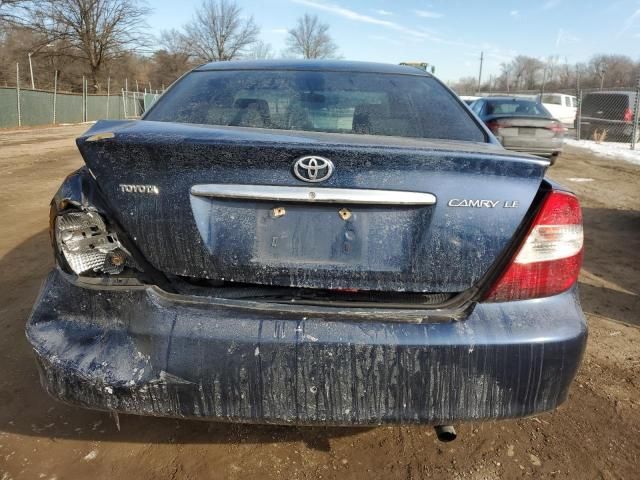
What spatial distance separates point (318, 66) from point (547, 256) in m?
1.70

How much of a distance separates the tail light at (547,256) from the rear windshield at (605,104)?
62.9 ft

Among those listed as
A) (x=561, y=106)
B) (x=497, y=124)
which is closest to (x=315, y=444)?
(x=497, y=124)

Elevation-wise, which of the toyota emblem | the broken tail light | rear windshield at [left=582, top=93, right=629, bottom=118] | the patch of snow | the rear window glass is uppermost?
the rear window glass

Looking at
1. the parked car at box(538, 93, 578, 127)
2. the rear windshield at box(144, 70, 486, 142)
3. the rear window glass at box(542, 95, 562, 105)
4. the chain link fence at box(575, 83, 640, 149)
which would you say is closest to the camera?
the rear windshield at box(144, 70, 486, 142)

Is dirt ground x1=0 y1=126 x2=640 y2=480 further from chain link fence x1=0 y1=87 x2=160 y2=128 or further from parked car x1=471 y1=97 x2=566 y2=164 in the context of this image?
chain link fence x1=0 y1=87 x2=160 y2=128

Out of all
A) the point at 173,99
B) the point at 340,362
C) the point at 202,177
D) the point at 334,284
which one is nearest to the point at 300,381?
the point at 340,362

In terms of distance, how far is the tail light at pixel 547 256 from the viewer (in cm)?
160

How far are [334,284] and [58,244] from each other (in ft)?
3.01

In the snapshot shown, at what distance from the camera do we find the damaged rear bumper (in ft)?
4.97

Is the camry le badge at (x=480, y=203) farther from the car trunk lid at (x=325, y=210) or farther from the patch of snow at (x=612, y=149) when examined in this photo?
the patch of snow at (x=612, y=149)

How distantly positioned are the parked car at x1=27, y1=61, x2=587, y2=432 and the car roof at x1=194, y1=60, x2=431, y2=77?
4.09ft

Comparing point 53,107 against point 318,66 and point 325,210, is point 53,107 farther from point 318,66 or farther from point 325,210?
point 325,210

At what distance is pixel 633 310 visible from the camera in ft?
11.7

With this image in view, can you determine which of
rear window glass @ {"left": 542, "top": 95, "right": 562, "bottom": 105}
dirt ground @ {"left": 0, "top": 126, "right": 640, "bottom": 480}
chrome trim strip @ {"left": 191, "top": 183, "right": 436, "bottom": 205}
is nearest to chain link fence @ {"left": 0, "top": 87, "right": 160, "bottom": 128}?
dirt ground @ {"left": 0, "top": 126, "right": 640, "bottom": 480}
